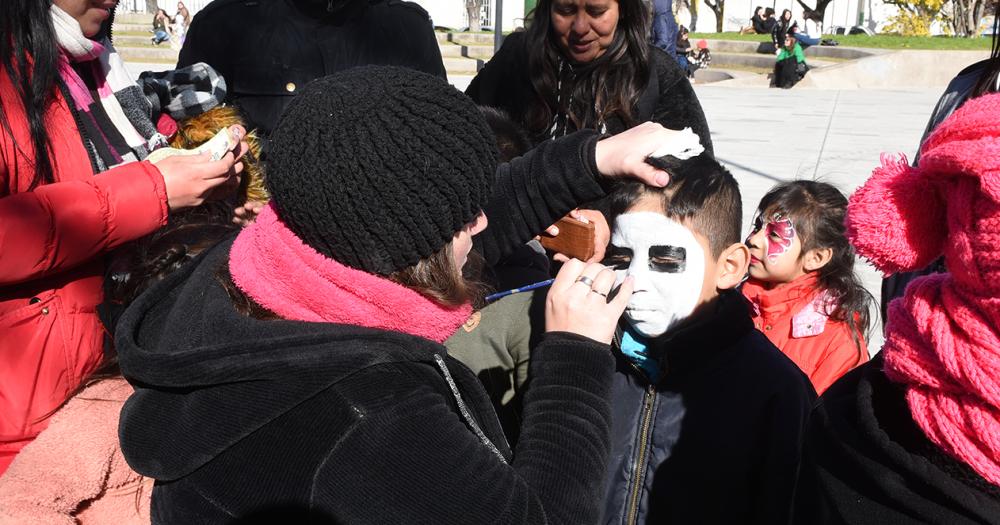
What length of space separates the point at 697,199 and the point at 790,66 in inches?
655

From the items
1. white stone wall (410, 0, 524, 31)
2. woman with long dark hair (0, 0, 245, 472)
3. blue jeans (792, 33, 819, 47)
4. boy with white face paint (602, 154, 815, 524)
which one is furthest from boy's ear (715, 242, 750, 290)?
white stone wall (410, 0, 524, 31)

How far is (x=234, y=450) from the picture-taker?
1310mm

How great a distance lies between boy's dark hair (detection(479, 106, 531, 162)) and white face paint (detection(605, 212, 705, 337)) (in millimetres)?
679

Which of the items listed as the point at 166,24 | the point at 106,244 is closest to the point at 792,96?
the point at 106,244

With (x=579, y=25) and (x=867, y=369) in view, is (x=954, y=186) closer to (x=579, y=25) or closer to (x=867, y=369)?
(x=867, y=369)

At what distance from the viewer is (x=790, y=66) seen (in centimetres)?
1753

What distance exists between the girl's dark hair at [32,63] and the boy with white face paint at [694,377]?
136cm

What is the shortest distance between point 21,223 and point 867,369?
61.9 inches

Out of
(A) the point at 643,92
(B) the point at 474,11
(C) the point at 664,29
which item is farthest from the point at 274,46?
(B) the point at 474,11

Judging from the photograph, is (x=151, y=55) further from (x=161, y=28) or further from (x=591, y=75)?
(x=591, y=75)

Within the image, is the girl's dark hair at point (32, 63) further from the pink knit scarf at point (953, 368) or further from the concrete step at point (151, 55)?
the concrete step at point (151, 55)

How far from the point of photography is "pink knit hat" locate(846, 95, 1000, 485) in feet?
3.25

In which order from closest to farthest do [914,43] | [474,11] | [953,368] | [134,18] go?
[953,368], [914,43], [134,18], [474,11]

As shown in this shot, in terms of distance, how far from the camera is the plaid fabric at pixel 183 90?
2.44m
